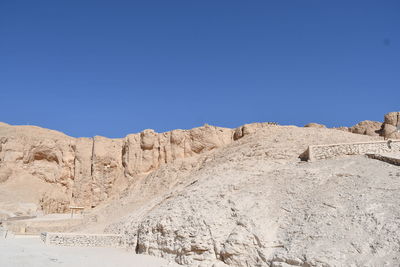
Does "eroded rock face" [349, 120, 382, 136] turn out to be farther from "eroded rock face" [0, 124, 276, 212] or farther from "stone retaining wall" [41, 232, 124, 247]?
"stone retaining wall" [41, 232, 124, 247]

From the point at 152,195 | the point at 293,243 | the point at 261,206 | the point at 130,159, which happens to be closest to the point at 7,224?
the point at 152,195

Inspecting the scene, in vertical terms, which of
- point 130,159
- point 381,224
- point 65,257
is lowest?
point 65,257

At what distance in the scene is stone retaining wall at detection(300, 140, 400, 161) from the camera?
18.1 m

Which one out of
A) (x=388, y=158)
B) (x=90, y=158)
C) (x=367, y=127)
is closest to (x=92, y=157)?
(x=90, y=158)

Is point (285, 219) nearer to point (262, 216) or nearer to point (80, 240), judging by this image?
point (262, 216)

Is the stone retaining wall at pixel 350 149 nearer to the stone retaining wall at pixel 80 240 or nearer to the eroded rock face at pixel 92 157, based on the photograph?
the stone retaining wall at pixel 80 240

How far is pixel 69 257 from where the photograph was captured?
14.4 metres

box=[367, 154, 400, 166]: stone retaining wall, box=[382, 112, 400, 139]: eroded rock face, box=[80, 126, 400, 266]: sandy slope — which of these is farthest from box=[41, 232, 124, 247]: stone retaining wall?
box=[382, 112, 400, 139]: eroded rock face

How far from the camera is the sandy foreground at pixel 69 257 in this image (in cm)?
1263

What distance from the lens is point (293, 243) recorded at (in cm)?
1219

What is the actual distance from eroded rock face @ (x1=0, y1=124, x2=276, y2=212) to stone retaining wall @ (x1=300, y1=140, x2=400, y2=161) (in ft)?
51.1

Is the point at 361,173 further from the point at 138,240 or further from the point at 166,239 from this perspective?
the point at 138,240

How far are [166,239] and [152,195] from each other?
11.4 meters

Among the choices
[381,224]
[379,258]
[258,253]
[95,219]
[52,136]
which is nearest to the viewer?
[379,258]
